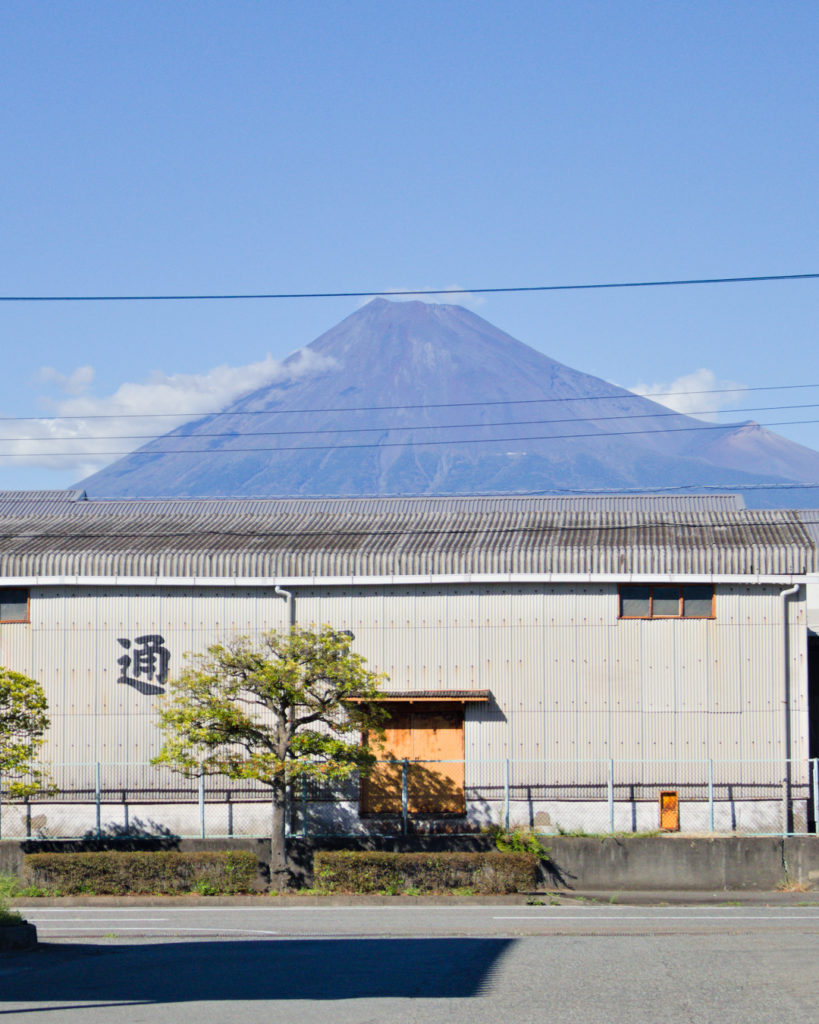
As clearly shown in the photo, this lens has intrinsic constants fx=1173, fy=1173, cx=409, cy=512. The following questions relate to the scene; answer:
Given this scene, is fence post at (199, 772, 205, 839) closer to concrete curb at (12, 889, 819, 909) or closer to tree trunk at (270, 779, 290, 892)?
tree trunk at (270, 779, 290, 892)

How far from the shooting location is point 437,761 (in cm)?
2477

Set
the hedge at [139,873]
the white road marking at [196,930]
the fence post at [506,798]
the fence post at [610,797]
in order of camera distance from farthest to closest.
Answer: the fence post at [506,798] → the fence post at [610,797] → the hedge at [139,873] → the white road marking at [196,930]

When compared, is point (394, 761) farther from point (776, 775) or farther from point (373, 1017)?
point (373, 1017)

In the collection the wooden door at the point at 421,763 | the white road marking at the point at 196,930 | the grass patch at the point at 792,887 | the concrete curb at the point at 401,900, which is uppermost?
the wooden door at the point at 421,763

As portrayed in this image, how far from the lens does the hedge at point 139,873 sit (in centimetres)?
2198

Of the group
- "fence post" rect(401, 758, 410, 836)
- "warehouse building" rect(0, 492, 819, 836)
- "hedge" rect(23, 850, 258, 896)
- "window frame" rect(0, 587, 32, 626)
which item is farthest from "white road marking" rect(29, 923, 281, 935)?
"window frame" rect(0, 587, 32, 626)

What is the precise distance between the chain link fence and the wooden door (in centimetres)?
3

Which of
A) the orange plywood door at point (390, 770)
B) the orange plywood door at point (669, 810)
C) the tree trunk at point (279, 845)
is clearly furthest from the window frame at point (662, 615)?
the tree trunk at point (279, 845)

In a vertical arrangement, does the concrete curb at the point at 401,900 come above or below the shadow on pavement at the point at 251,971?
below

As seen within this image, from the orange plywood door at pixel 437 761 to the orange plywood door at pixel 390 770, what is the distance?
0.19 m

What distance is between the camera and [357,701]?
23.9m

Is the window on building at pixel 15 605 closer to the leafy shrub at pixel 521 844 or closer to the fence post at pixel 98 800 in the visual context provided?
the fence post at pixel 98 800

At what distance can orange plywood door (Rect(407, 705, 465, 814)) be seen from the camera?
82.4 ft

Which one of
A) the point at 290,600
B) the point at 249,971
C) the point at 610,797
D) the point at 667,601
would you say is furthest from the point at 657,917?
the point at 290,600
